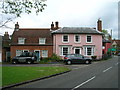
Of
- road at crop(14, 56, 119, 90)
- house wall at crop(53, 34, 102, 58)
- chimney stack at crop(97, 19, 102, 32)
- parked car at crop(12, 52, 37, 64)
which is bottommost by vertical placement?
road at crop(14, 56, 119, 90)

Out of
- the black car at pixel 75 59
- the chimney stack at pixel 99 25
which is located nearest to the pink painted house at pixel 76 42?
the chimney stack at pixel 99 25

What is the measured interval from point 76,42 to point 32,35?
9203 mm

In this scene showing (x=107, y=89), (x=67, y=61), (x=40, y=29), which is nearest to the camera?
(x=107, y=89)

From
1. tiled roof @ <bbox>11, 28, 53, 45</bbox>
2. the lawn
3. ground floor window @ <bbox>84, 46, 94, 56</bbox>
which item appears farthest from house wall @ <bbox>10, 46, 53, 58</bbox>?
the lawn

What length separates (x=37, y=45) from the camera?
40125 mm

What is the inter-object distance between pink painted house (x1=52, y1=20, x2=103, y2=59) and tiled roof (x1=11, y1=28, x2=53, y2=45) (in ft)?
6.06

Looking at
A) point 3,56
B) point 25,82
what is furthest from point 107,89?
point 3,56

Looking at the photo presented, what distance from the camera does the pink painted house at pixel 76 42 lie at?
132 feet

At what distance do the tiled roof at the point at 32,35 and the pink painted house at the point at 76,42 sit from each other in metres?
1.85

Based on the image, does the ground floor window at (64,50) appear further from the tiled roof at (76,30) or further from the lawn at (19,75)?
the lawn at (19,75)

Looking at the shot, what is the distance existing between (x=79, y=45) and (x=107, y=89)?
30410 mm

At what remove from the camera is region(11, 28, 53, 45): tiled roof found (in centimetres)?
4066

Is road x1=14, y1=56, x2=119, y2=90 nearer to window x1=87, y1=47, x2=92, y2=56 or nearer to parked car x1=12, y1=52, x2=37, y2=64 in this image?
parked car x1=12, y1=52, x2=37, y2=64

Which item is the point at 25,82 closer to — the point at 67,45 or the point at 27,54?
the point at 27,54
